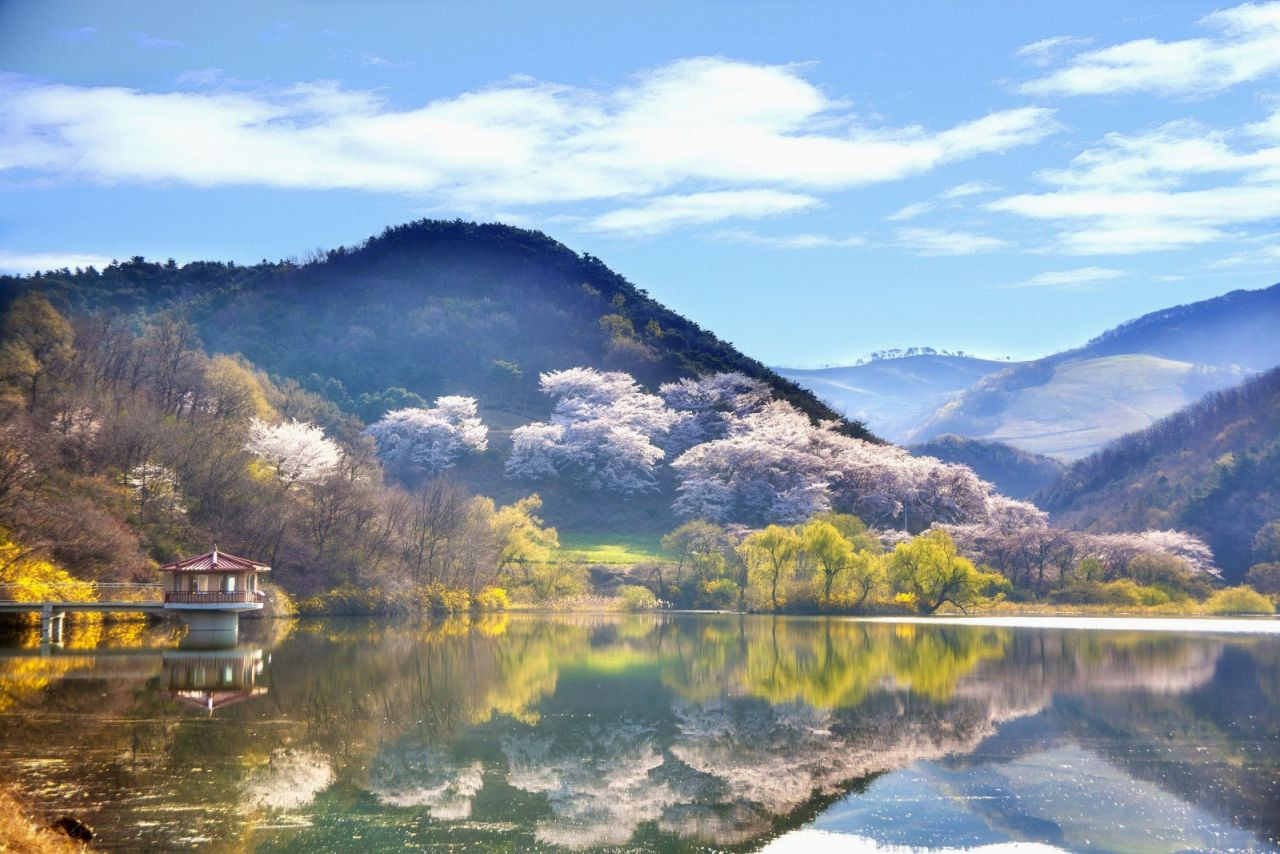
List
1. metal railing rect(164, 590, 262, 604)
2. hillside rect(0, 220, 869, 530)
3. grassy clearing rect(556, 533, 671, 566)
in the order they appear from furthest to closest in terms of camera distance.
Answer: hillside rect(0, 220, 869, 530), grassy clearing rect(556, 533, 671, 566), metal railing rect(164, 590, 262, 604)

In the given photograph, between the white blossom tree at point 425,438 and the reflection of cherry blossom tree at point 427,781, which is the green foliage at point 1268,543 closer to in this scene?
the white blossom tree at point 425,438

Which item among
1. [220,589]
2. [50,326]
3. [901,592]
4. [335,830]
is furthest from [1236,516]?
[335,830]

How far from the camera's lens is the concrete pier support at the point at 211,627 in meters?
47.2

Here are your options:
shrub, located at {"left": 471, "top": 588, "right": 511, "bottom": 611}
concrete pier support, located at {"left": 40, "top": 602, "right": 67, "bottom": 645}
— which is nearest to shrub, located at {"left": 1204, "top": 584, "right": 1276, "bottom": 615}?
shrub, located at {"left": 471, "top": 588, "right": 511, "bottom": 611}

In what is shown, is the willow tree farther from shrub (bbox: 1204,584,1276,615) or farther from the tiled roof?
the tiled roof

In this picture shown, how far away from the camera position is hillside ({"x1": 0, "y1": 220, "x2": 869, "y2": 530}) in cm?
12375

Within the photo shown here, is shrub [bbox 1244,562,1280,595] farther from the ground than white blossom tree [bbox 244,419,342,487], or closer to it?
closer to it

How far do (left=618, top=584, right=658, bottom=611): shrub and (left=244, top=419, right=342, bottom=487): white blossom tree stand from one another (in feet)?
63.7

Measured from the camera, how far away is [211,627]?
48781 millimetres

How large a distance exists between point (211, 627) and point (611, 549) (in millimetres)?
43025

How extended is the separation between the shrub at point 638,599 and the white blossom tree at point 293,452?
1940cm

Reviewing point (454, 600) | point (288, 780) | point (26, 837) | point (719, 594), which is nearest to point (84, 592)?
point (454, 600)

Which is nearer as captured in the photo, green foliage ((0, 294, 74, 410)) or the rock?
the rock

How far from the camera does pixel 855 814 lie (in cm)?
1984
